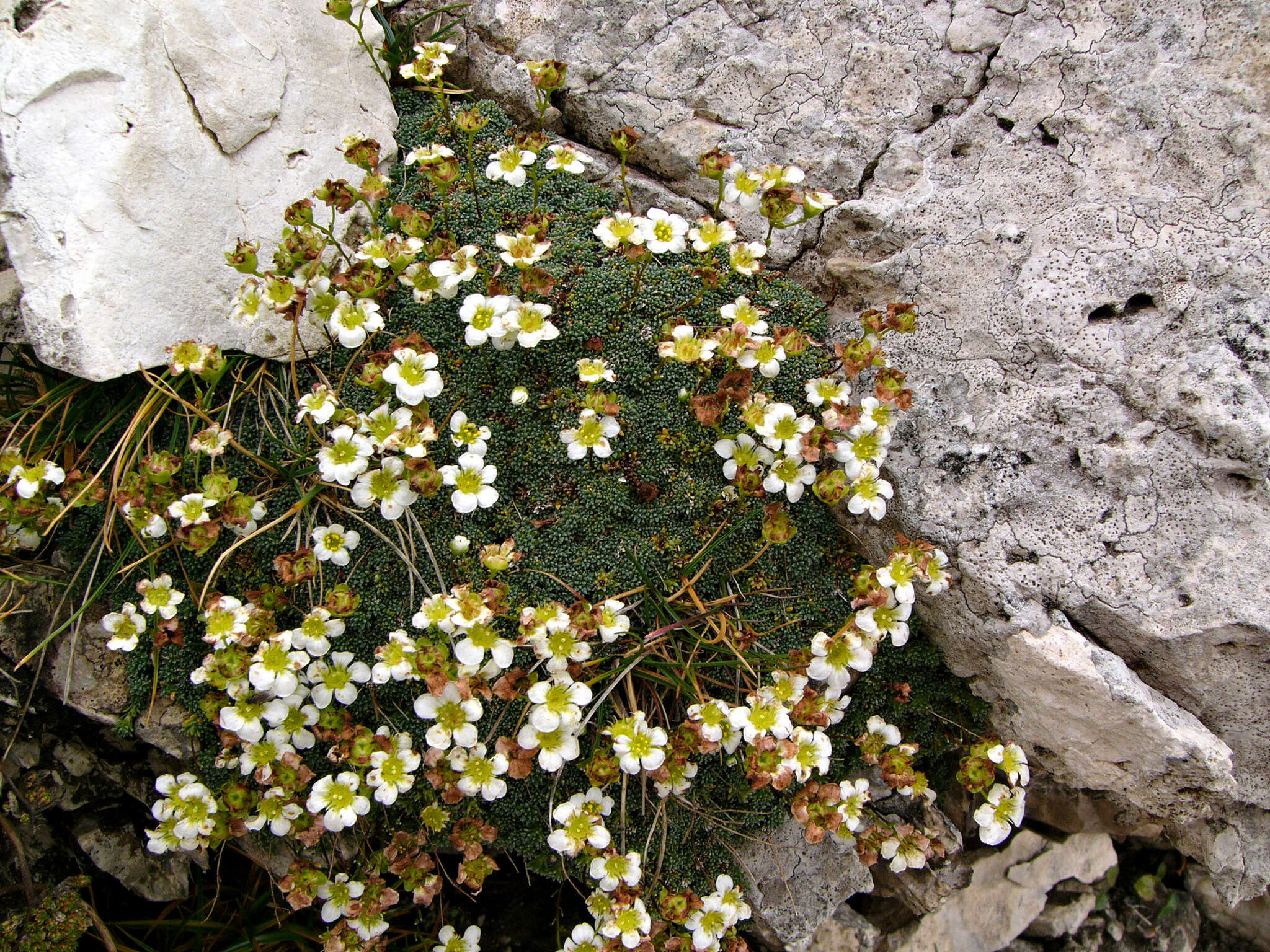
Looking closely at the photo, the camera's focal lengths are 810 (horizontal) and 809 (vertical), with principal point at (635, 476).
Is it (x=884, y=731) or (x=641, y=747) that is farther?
(x=884, y=731)

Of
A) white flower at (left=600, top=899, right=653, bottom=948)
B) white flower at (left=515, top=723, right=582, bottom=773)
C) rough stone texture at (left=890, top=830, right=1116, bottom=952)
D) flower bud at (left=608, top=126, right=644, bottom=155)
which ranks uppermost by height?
flower bud at (left=608, top=126, right=644, bottom=155)

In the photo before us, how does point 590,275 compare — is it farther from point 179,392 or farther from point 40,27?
point 40,27

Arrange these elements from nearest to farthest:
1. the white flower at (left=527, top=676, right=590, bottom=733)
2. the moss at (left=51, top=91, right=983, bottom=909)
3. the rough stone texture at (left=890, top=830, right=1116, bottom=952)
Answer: the white flower at (left=527, top=676, right=590, bottom=733) → the moss at (left=51, top=91, right=983, bottom=909) → the rough stone texture at (left=890, top=830, right=1116, bottom=952)

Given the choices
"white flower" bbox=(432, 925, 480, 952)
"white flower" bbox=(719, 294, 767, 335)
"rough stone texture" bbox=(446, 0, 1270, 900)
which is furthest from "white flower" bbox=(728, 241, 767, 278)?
"white flower" bbox=(432, 925, 480, 952)

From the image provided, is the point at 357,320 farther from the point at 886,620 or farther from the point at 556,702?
the point at 886,620

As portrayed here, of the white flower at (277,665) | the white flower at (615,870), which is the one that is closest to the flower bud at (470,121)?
the white flower at (277,665)

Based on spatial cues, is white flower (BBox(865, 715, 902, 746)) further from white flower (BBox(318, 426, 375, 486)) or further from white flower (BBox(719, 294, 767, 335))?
white flower (BBox(318, 426, 375, 486))

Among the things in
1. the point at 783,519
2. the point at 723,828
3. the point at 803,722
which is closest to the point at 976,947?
the point at 723,828

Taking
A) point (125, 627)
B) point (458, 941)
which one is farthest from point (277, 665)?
point (458, 941)
